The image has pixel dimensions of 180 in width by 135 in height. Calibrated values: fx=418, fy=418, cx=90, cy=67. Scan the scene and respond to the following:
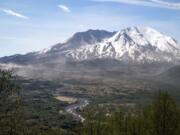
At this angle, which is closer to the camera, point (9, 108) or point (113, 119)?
point (9, 108)

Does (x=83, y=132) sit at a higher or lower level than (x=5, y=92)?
lower

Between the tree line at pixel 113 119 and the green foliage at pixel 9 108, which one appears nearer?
the green foliage at pixel 9 108

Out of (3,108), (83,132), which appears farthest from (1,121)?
(83,132)

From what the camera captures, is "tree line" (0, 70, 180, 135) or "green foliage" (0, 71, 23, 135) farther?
"tree line" (0, 70, 180, 135)

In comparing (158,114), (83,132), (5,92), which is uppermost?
(5,92)

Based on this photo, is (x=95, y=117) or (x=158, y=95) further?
(x=95, y=117)

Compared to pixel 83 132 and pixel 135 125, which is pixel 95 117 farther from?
pixel 135 125

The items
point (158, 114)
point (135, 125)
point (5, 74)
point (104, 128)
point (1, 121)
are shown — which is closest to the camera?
point (1, 121)

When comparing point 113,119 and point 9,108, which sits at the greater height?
point 9,108

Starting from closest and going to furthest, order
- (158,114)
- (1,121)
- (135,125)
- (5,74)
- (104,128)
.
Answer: (1,121)
(5,74)
(158,114)
(135,125)
(104,128)

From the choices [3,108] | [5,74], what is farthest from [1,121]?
[5,74]
